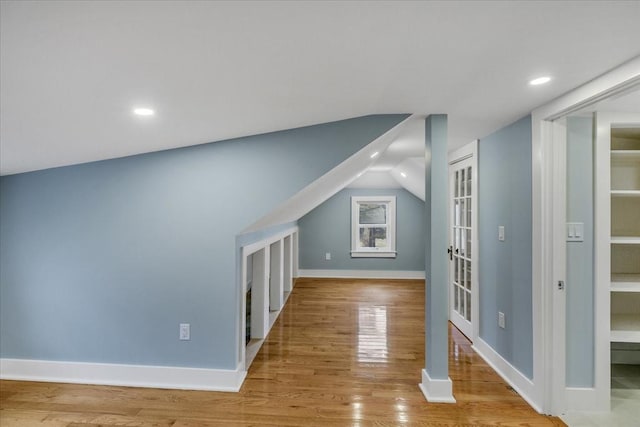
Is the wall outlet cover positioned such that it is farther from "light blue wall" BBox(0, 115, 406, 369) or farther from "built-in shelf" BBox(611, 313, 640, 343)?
"light blue wall" BBox(0, 115, 406, 369)

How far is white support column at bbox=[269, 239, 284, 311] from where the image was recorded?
4.33 metres

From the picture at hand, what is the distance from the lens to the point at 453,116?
232cm

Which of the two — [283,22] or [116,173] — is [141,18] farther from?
[116,173]

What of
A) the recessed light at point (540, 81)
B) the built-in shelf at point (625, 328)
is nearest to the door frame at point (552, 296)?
the built-in shelf at point (625, 328)

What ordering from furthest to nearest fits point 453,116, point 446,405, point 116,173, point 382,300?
point 382,300, point 116,173, point 453,116, point 446,405

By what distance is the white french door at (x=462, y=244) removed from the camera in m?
3.19

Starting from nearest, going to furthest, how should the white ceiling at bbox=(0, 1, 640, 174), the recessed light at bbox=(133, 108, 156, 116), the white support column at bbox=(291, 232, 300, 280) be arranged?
the white ceiling at bbox=(0, 1, 640, 174)
the recessed light at bbox=(133, 108, 156, 116)
the white support column at bbox=(291, 232, 300, 280)

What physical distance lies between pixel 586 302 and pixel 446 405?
1.15m

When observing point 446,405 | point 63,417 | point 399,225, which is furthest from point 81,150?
point 399,225

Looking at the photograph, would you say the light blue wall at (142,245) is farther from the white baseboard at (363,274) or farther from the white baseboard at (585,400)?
the white baseboard at (363,274)

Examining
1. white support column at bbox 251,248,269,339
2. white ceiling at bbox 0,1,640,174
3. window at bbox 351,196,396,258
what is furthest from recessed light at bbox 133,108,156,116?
window at bbox 351,196,396,258

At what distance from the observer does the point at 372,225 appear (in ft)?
21.6

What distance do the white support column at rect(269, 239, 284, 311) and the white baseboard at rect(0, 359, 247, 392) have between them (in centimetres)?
181

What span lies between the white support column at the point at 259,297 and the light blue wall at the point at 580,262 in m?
2.60
